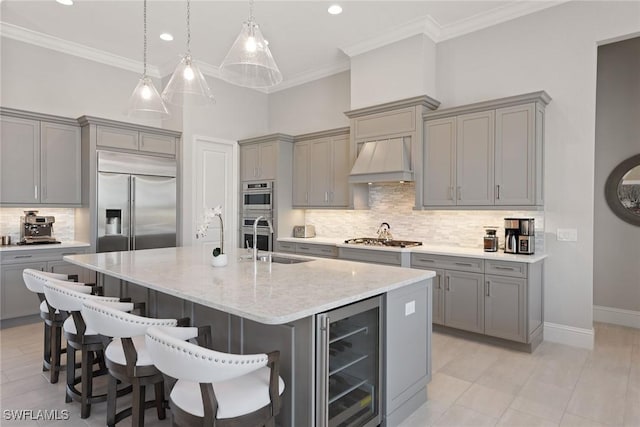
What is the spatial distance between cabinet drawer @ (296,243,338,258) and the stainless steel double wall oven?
1.67ft

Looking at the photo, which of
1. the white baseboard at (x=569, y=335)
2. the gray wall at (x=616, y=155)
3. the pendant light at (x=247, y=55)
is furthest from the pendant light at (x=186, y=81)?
the gray wall at (x=616, y=155)

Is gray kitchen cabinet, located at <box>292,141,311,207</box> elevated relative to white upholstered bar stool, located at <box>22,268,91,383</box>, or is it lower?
elevated

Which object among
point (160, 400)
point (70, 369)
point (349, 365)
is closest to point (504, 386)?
point (349, 365)

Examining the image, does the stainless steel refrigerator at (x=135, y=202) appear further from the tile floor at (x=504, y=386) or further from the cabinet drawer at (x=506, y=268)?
the cabinet drawer at (x=506, y=268)

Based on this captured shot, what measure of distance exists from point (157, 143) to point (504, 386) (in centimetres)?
521

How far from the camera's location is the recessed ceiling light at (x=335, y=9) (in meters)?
4.13

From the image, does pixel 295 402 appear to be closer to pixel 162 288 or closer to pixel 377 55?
pixel 162 288

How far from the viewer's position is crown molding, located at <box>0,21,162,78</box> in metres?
4.69

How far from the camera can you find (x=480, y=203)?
160 inches

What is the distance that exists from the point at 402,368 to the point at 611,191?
3.81 meters

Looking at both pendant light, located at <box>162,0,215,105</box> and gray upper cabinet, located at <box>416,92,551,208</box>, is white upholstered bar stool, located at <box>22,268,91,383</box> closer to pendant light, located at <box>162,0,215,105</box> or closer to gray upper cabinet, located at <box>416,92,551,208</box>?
pendant light, located at <box>162,0,215,105</box>

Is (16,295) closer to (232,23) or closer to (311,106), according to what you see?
(232,23)

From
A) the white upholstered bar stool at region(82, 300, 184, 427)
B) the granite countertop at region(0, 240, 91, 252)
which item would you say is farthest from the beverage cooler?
the granite countertop at region(0, 240, 91, 252)

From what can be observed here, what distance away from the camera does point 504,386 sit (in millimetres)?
2939
